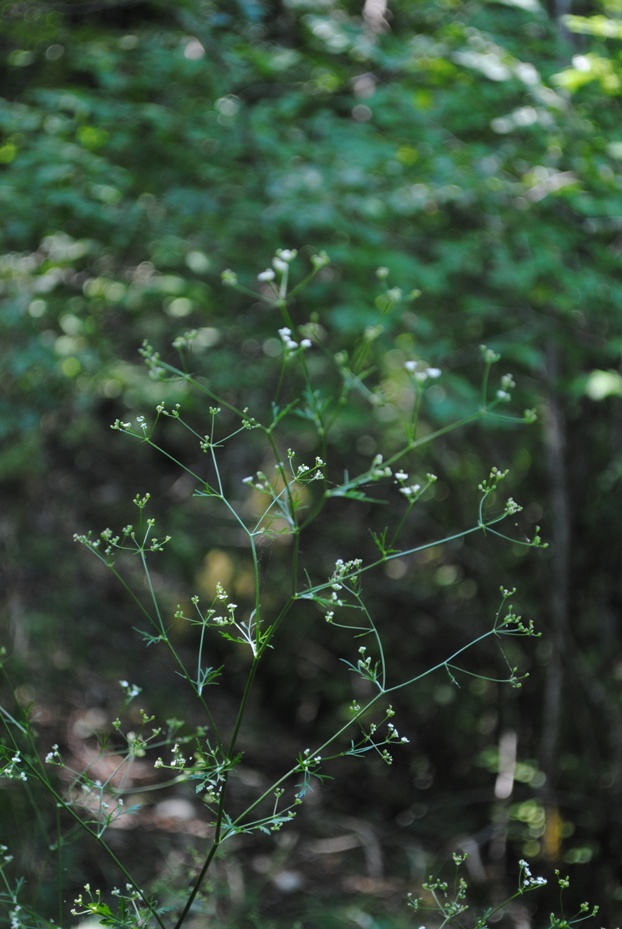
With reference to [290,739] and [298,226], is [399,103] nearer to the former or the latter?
[298,226]

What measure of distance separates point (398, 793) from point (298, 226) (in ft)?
7.37

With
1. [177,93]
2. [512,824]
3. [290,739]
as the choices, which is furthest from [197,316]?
[512,824]

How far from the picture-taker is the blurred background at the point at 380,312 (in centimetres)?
258

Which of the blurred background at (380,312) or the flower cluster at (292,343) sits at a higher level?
the flower cluster at (292,343)

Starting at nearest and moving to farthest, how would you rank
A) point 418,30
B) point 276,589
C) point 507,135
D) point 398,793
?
point 507,135, point 418,30, point 398,793, point 276,589

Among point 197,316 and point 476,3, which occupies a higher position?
point 476,3

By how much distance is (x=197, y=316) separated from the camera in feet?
10.9

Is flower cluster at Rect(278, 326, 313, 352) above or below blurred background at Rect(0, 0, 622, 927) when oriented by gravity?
above

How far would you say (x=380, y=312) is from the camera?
256 cm

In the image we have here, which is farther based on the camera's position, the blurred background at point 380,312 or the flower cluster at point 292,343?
the blurred background at point 380,312

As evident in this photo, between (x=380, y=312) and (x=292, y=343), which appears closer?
(x=292, y=343)

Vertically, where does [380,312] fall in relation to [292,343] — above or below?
below

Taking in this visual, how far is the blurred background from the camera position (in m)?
2.58

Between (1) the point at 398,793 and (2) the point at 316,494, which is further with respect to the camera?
(2) the point at 316,494
